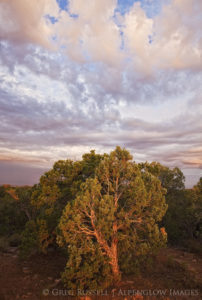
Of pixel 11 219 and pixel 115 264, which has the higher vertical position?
pixel 11 219

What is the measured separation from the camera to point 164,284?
464 inches

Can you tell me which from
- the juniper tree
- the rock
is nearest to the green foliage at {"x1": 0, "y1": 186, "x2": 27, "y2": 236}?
the rock

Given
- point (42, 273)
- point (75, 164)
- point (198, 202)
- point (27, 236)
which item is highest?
point (75, 164)

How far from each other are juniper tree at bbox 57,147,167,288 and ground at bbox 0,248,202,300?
0.96 metres

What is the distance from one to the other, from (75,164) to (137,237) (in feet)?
20.0

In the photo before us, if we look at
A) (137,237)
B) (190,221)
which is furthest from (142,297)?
(190,221)

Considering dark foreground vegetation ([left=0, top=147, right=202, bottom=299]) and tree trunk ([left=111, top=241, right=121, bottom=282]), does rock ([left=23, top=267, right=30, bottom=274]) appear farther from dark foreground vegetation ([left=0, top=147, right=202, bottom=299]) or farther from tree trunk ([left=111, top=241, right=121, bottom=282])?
tree trunk ([left=111, top=241, right=121, bottom=282])

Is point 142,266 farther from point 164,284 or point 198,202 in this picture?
point 198,202

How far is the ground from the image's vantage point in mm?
10422

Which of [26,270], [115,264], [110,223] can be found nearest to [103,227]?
[110,223]

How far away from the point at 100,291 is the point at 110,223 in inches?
137

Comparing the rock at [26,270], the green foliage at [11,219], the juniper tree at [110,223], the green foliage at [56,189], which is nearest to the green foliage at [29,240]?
the green foliage at [56,189]

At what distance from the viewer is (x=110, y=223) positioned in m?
10.7

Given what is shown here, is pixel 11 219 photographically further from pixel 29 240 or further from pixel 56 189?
pixel 56 189
